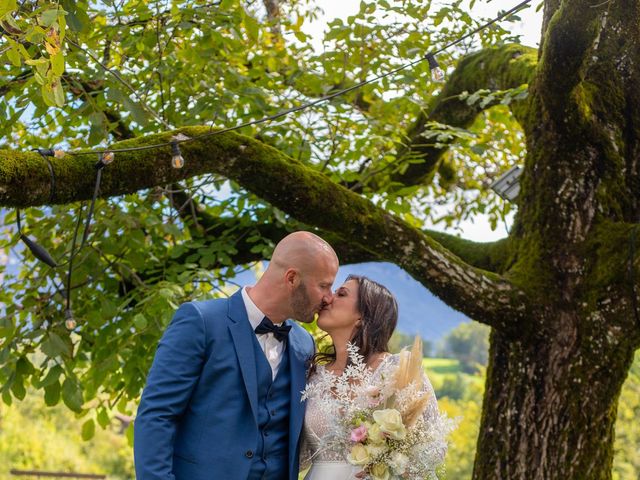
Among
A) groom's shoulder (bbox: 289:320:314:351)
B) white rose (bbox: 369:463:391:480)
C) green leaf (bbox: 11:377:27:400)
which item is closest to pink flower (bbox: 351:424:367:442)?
white rose (bbox: 369:463:391:480)

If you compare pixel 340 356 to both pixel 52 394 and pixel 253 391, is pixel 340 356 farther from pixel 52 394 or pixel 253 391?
pixel 52 394

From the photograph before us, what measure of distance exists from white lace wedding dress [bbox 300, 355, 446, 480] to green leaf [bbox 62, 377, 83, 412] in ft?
5.64

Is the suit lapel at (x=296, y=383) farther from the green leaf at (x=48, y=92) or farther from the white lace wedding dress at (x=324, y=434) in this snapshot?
the green leaf at (x=48, y=92)

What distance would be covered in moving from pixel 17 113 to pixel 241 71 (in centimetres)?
174

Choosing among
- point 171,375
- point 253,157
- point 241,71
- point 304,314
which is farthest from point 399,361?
point 241,71

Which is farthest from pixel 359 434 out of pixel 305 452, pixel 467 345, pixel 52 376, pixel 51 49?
pixel 467 345

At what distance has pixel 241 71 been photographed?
20.6 ft

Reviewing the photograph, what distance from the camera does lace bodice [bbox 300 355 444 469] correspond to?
10.1 ft

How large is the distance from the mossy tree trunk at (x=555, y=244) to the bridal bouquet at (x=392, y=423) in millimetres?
1073

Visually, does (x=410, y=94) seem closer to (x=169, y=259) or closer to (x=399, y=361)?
(x=169, y=259)

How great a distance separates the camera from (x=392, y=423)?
2.87 meters

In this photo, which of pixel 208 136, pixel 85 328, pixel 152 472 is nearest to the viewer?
pixel 152 472

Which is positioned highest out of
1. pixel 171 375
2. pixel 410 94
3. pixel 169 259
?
pixel 410 94

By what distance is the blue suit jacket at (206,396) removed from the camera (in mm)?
2816
